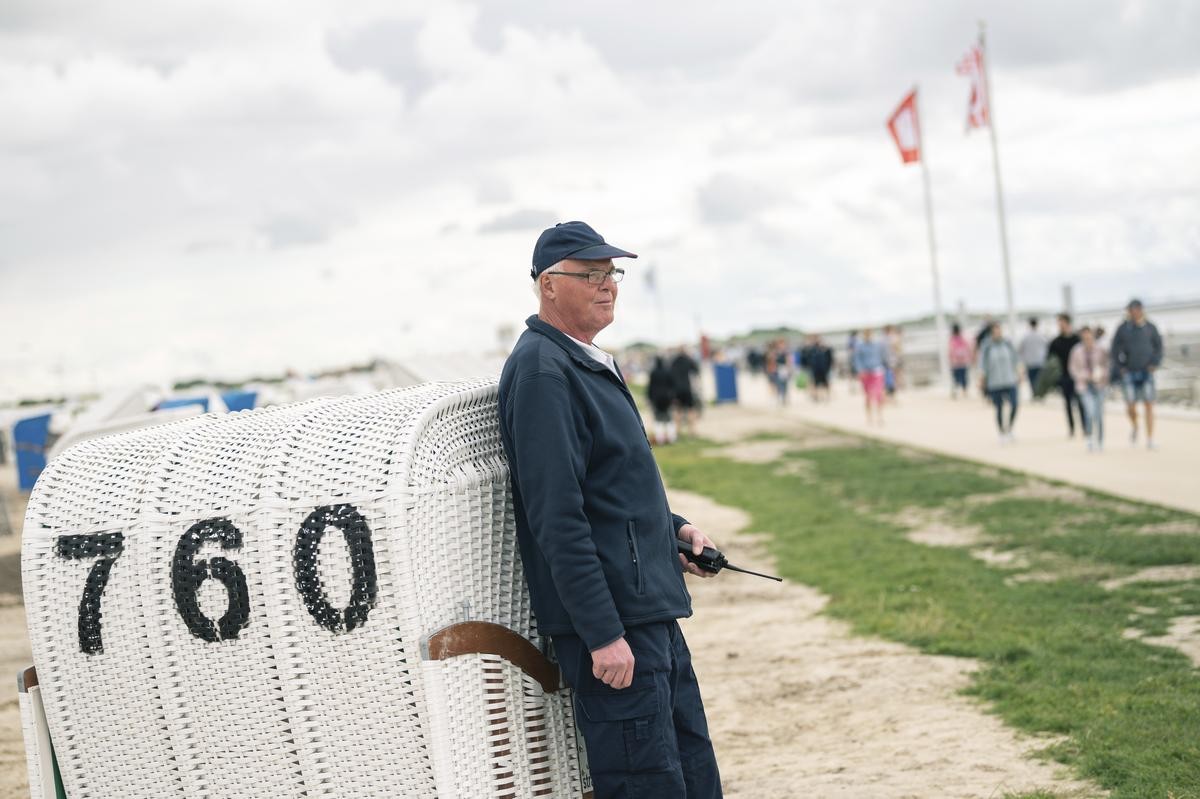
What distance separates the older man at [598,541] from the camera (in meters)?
3.25

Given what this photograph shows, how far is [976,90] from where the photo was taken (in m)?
28.6

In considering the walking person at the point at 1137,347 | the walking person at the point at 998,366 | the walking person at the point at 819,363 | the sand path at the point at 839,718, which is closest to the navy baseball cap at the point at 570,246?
the sand path at the point at 839,718

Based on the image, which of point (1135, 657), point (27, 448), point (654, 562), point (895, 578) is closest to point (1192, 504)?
point (895, 578)

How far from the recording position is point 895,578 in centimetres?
943

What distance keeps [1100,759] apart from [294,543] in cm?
333

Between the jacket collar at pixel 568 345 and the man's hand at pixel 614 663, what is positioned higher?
the jacket collar at pixel 568 345

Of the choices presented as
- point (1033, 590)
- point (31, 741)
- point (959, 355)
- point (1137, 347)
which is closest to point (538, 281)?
point (31, 741)

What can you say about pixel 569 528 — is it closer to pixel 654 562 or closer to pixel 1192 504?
pixel 654 562

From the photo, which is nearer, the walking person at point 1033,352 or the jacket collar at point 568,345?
the jacket collar at point 568,345

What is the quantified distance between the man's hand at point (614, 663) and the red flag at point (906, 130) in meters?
31.0

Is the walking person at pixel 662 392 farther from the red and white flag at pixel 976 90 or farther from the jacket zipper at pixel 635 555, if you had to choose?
the jacket zipper at pixel 635 555

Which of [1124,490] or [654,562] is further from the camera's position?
[1124,490]

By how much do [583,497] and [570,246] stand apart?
0.73m

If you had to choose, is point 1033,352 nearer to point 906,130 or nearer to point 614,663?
point 906,130
